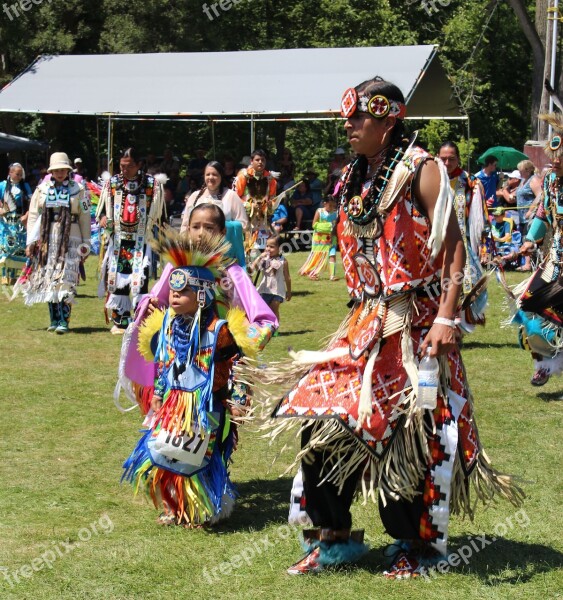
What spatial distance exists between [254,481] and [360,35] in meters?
22.8

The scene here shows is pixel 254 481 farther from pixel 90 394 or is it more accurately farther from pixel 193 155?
pixel 193 155

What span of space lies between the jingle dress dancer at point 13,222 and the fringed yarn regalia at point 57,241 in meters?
3.05

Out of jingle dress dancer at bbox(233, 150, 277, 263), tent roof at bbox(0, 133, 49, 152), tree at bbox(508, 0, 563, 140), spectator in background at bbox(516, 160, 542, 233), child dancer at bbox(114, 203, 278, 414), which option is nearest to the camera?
child dancer at bbox(114, 203, 278, 414)

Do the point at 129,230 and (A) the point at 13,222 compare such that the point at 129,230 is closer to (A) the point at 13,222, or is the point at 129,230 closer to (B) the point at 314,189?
(A) the point at 13,222

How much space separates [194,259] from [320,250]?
1061cm

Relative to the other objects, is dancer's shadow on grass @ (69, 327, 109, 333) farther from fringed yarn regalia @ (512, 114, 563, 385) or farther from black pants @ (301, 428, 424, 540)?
black pants @ (301, 428, 424, 540)

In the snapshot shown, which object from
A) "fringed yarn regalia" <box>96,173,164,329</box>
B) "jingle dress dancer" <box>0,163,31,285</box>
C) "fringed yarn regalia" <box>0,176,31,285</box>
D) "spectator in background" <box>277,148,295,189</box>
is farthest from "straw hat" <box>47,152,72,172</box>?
"spectator in background" <box>277,148,295,189</box>

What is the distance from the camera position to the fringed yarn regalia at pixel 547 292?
6883mm

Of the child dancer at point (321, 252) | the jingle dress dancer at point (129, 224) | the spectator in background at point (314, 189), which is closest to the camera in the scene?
the jingle dress dancer at point (129, 224)

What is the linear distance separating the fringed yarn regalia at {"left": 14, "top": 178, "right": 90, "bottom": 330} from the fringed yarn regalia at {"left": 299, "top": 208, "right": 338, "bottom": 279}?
5.11 m

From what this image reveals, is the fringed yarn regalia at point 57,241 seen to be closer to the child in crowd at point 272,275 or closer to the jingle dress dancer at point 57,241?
the jingle dress dancer at point 57,241

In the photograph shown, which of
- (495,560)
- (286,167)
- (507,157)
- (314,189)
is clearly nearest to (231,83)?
(286,167)

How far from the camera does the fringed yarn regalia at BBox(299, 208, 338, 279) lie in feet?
49.5

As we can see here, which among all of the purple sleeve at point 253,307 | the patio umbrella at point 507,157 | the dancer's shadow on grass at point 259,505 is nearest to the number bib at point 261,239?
the dancer's shadow on grass at point 259,505
